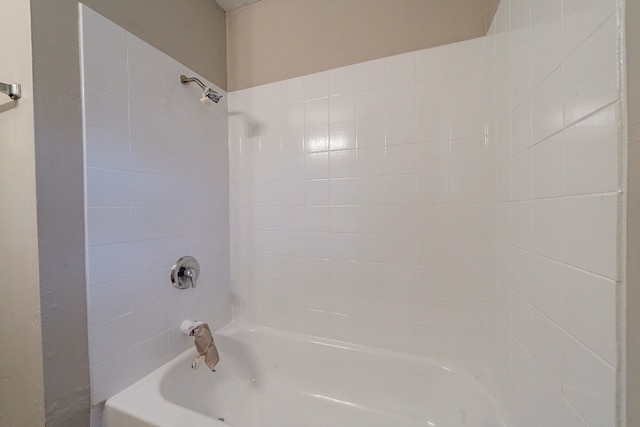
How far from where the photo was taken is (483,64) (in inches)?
40.4

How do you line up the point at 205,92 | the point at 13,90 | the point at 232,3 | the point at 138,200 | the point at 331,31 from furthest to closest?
the point at 232,3 < the point at 331,31 < the point at 205,92 < the point at 138,200 < the point at 13,90

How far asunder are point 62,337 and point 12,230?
372 mm

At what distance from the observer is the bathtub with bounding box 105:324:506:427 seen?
987 millimetres

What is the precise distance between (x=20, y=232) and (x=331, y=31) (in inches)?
58.9

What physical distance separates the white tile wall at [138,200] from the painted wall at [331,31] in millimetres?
432

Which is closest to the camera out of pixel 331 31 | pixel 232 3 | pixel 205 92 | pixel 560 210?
pixel 560 210

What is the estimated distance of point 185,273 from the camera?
1153 mm

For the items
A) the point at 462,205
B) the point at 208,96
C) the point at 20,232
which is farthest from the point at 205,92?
the point at 462,205

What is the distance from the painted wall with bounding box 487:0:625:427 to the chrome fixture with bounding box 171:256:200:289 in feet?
4.26

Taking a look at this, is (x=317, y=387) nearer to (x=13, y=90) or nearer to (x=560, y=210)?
(x=560, y=210)

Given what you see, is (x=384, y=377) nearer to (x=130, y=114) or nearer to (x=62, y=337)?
(x=62, y=337)

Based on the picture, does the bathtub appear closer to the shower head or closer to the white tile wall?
the white tile wall

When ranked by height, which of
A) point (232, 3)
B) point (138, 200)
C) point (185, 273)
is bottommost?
point (185, 273)

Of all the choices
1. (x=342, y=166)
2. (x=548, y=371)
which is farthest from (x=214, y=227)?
(x=548, y=371)
